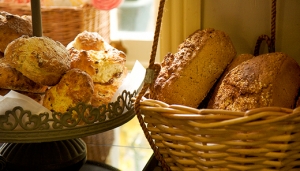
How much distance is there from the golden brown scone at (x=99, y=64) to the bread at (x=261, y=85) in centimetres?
24

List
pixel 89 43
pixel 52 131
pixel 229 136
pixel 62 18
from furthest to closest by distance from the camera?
pixel 62 18, pixel 89 43, pixel 52 131, pixel 229 136

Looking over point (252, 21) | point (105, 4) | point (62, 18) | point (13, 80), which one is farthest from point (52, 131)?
point (105, 4)

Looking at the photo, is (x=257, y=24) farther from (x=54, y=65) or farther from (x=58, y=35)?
(x=58, y=35)

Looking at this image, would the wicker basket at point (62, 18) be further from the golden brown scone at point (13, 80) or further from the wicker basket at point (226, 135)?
the wicker basket at point (226, 135)

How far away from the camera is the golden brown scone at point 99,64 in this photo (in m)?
0.90

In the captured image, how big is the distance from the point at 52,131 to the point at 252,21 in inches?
22.5

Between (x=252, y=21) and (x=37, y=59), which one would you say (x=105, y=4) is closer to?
(x=252, y=21)

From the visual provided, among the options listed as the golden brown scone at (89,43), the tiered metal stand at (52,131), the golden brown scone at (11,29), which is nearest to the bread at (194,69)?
the tiered metal stand at (52,131)

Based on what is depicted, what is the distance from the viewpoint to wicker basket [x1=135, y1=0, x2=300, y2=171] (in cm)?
67

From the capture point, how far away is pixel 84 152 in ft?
3.32

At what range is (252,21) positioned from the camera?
105 centimetres

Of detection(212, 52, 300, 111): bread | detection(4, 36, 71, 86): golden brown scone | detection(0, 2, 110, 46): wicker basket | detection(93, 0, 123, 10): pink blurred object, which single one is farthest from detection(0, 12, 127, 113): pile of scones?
detection(93, 0, 123, 10): pink blurred object

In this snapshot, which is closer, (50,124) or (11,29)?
(50,124)

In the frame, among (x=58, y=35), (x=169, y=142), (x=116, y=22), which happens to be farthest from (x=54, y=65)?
(x=116, y=22)
